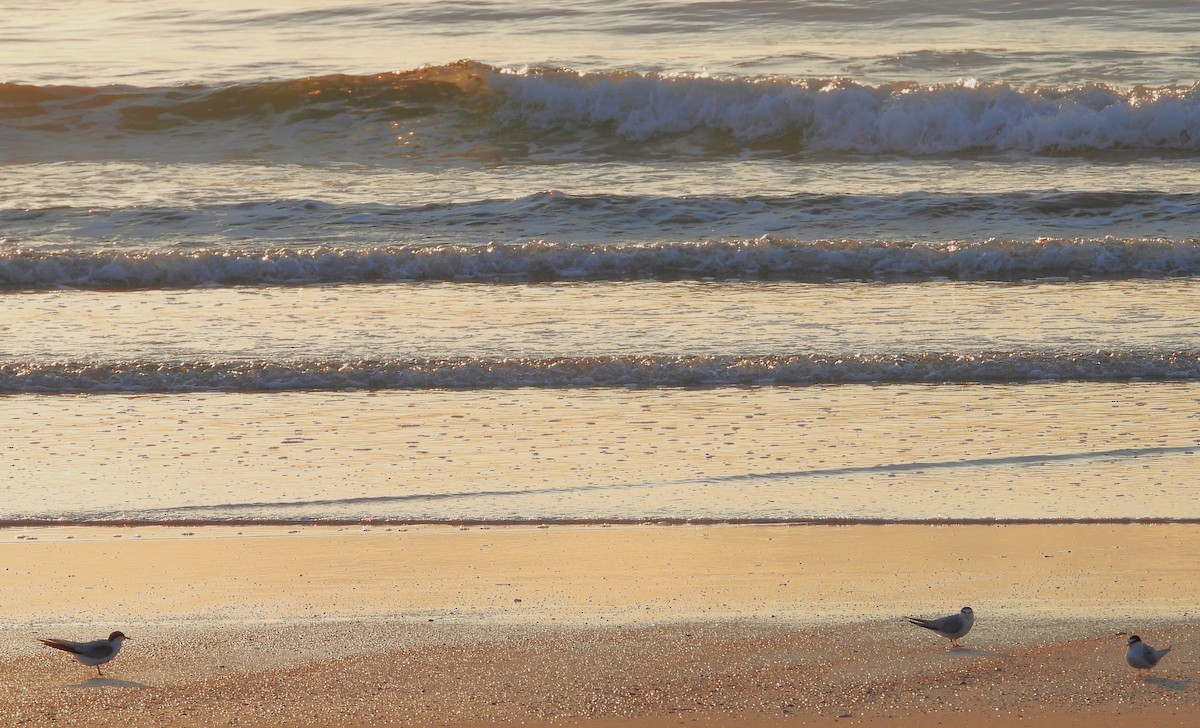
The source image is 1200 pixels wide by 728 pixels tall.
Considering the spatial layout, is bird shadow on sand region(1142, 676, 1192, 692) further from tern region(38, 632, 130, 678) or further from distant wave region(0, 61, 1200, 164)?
distant wave region(0, 61, 1200, 164)

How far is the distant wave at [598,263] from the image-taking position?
434 inches

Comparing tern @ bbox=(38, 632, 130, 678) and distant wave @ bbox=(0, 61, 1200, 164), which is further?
distant wave @ bbox=(0, 61, 1200, 164)

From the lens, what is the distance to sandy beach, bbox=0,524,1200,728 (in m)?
3.79

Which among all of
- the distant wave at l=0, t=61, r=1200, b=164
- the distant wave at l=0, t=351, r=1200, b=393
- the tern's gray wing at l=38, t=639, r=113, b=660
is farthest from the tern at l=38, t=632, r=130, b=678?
the distant wave at l=0, t=61, r=1200, b=164

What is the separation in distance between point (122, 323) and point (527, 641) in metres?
6.18

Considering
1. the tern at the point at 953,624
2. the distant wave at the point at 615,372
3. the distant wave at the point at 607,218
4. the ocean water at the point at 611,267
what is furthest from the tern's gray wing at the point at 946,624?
the distant wave at the point at 607,218

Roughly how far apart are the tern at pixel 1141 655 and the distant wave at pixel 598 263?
7.19 metres

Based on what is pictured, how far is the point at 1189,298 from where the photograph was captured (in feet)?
32.1

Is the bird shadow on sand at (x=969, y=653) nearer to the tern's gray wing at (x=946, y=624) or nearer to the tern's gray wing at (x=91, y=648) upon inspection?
the tern's gray wing at (x=946, y=624)

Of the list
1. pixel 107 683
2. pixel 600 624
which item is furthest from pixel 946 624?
pixel 107 683

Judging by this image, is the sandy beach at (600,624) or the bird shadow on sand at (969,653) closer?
the sandy beach at (600,624)

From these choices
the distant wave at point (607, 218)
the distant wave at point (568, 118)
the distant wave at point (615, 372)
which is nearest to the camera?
the distant wave at point (615, 372)

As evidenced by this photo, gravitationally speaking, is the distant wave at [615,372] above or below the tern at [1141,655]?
below

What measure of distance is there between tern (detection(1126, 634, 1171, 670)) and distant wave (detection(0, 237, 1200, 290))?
7187 millimetres
